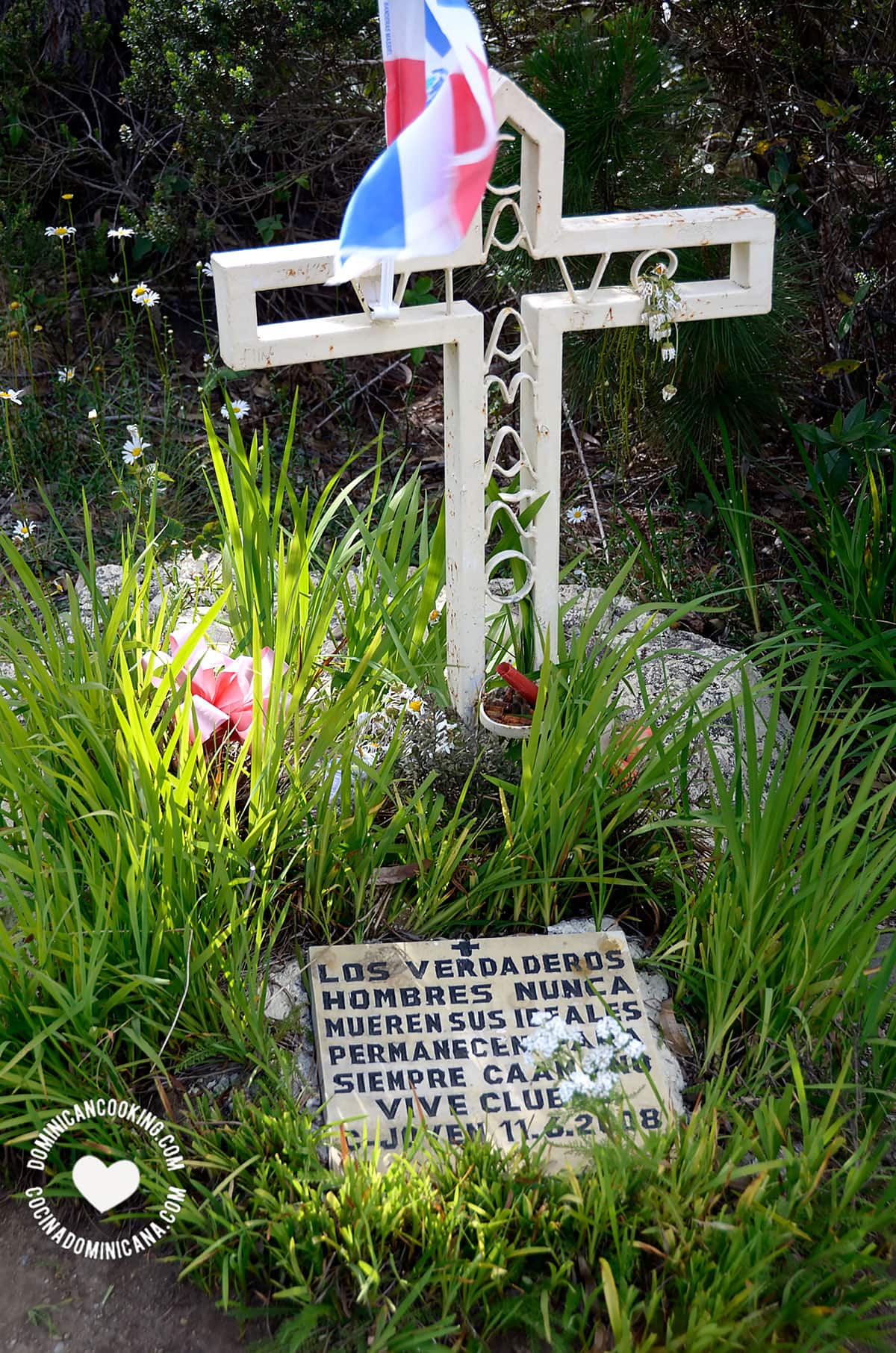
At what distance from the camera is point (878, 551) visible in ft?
8.16

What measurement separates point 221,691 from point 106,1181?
0.74 m

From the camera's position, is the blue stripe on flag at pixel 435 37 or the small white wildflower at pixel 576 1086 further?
the blue stripe on flag at pixel 435 37

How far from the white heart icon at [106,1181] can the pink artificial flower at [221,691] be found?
0.61 metres

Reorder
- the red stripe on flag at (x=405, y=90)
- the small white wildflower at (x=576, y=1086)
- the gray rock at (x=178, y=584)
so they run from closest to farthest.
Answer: the small white wildflower at (x=576, y=1086) < the red stripe on flag at (x=405, y=90) < the gray rock at (x=178, y=584)

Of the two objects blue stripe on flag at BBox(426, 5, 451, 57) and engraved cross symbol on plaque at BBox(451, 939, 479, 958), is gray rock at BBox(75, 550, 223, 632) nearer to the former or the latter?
engraved cross symbol on plaque at BBox(451, 939, 479, 958)

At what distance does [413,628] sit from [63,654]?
586 mm

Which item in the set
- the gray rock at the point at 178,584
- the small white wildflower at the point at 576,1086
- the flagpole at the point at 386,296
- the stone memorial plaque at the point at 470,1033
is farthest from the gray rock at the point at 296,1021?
the flagpole at the point at 386,296

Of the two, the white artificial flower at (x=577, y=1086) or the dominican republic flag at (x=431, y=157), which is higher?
the dominican republic flag at (x=431, y=157)

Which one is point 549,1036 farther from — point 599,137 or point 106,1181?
point 599,137

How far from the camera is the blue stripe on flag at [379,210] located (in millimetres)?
1491

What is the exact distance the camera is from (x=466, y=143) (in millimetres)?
1526

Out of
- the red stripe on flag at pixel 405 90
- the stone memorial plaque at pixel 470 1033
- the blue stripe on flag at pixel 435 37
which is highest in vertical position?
the blue stripe on flag at pixel 435 37

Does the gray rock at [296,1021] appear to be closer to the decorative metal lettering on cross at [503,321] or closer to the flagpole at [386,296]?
the decorative metal lettering on cross at [503,321]

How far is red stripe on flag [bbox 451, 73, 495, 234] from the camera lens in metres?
1.52
